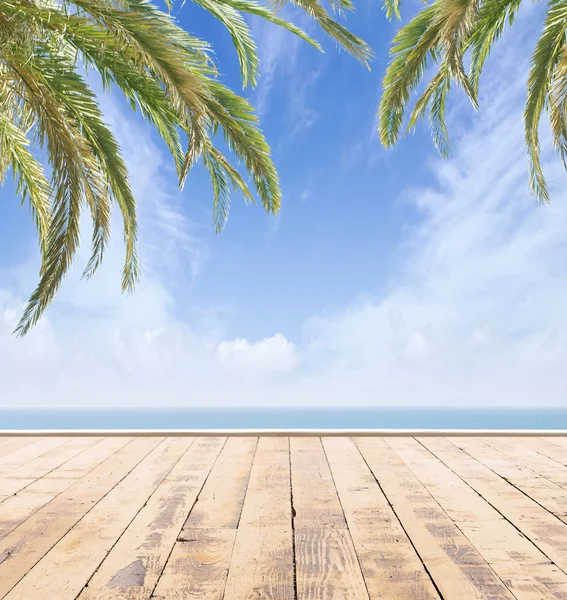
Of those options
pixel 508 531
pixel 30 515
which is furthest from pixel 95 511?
pixel 508 531

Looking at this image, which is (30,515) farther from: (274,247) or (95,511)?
(274,247)

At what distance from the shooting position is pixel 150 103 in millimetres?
4945

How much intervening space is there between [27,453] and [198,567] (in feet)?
9.16

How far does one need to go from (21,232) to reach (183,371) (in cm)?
1823

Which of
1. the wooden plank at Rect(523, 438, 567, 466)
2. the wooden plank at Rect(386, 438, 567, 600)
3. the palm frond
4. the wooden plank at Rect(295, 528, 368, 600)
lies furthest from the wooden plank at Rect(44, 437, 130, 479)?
the palm frond

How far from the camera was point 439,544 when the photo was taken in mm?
2441

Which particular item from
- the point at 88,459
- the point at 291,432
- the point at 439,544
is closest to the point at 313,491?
the point at 439,544

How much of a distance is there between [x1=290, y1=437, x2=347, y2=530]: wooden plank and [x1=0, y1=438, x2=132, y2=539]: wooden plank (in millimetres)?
1237

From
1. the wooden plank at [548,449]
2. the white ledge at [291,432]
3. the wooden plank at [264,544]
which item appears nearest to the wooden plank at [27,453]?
the white ledge at [291,432]

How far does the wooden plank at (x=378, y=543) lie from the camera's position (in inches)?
79.4

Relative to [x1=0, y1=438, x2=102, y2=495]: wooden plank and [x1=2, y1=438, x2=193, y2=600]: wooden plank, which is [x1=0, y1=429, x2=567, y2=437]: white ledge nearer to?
[x1=0, y1=438, x2=102, y2=495]: wooden plank

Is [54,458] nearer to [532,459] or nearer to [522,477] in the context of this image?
[522,477]

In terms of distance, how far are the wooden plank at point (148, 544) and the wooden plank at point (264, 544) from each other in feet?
0.88

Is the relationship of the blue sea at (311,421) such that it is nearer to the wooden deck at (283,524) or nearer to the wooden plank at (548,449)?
the wooden plank at (548,449)
